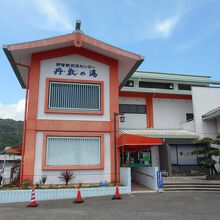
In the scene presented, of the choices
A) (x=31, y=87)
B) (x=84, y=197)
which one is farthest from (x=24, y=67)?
(x=84, y=197)

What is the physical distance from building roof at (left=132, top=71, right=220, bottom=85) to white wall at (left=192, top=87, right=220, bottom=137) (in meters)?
3.25

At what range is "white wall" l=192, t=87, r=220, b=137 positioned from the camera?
2205 cm

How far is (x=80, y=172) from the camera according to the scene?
13.9 m

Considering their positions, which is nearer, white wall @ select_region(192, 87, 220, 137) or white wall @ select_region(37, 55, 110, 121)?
white wall @ select_region(37, 55, 110, 121)

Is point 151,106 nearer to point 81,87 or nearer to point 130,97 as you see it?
point 130,97

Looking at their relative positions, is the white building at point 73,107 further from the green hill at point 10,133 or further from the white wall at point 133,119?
the green hill at point 10,133

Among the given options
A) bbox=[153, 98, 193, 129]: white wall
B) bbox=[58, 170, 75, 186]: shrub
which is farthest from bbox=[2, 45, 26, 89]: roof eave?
bbox=[153, 98, 193, 129]: white wall

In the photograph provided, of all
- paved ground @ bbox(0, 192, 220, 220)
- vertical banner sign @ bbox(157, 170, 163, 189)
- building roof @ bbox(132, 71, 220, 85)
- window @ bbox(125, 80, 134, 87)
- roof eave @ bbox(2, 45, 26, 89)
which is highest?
building roof @ bbox(132, 71, 220, 85)

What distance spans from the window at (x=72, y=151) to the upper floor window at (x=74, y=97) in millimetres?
1643

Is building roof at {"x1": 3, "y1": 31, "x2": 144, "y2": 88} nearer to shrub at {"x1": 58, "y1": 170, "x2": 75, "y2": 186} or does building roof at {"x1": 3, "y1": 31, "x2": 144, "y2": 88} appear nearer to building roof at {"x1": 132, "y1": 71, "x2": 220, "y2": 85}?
shrub at {"x1": 58, "y1": 170, "x2": 75, "y2": 186}

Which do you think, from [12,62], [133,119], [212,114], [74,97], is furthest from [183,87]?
[12,62]

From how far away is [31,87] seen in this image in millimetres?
14297

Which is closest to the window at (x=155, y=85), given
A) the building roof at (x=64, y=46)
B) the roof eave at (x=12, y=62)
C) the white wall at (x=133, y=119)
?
the white wall at (x=133, y=119)

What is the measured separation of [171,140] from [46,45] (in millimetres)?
12235
